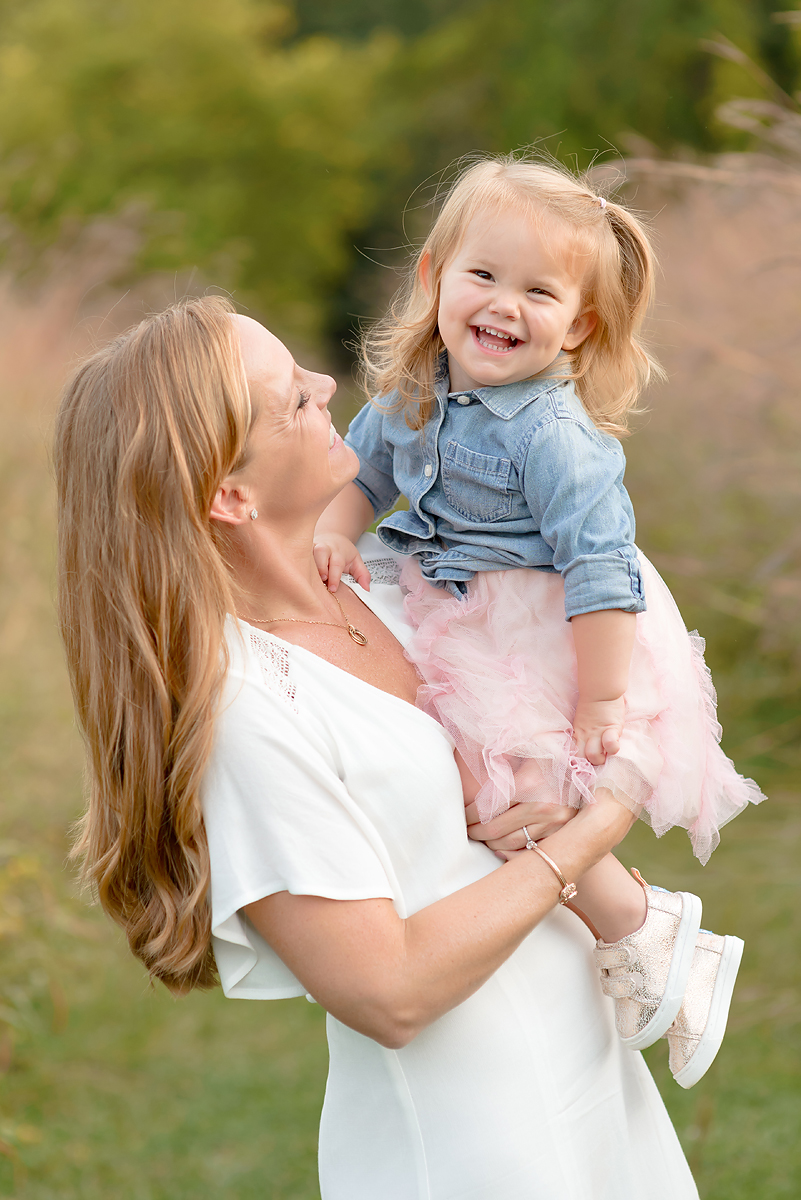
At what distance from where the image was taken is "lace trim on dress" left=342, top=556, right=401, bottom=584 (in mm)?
1793

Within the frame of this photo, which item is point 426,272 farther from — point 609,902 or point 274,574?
point 609,902

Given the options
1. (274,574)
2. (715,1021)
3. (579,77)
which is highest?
(274,574)

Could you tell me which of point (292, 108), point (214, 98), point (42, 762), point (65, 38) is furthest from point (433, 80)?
point (42, 762)

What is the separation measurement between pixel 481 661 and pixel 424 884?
0.31 metres

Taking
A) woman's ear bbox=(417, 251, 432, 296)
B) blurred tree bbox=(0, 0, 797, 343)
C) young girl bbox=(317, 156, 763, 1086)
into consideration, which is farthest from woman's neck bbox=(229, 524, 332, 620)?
blurred tree bbox=(0, 0, 797, 343)

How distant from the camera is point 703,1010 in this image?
1597mm

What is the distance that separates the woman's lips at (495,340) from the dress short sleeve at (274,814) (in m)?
0.57

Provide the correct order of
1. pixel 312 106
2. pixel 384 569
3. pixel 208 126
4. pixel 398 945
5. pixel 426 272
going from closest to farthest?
pixel 398 945, pixel 426 272, pixel 384 569, pixel 208 126, pixel 312 106

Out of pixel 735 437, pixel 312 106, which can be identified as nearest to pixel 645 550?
pixel 735 437

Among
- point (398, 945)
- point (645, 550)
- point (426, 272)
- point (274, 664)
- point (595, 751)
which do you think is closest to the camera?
point (398, 945)

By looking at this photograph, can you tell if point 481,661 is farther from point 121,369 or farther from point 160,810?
point 121,369

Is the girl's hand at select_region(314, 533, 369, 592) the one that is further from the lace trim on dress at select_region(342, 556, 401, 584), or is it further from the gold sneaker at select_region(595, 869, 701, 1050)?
the gold sneaker at select_region(595, 869, 701, 1050)

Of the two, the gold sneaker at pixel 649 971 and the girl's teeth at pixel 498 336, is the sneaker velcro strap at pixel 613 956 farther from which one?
the girl's teeth at pixel 498 336

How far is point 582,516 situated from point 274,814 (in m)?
0.56
